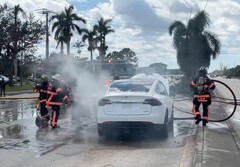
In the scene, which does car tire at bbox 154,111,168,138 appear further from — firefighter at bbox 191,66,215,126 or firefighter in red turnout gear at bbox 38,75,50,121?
firefighter in red turnout gear at bbox 38,75,50,121

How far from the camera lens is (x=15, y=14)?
53594 millimetres

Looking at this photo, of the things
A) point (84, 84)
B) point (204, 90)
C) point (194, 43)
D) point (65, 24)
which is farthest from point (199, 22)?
point (204, 90)

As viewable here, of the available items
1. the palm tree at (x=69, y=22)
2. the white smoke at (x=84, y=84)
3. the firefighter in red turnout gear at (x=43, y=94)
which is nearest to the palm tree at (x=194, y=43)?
the white smoke at (x=84, y=84)

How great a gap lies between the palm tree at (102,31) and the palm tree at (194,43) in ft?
87.9

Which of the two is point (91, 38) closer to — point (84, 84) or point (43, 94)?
point (84, 84)

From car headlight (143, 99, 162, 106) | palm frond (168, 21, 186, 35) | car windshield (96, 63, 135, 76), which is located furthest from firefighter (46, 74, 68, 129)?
palm frond (168, 21, 186, 35)

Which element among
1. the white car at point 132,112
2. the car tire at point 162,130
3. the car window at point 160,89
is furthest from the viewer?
the car window at point 160,89

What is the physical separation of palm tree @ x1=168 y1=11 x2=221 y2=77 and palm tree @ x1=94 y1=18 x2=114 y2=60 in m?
26.8

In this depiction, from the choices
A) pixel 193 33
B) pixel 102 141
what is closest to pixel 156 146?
pixel 102 141

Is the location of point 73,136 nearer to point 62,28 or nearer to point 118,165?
point 118,165

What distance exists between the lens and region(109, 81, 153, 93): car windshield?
35.6 feet

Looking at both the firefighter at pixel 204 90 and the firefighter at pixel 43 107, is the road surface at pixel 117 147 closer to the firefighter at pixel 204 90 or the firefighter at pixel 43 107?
the firefighter at pixel 43 107

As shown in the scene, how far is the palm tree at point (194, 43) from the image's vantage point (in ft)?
127

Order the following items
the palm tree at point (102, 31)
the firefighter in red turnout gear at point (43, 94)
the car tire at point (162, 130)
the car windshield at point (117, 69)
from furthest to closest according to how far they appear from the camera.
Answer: the palm tree at point (102, 31), the car windshield at point (117, 69), the firefighter in red turnout gear at point (43, 94), the car tire at point (162, 130)
